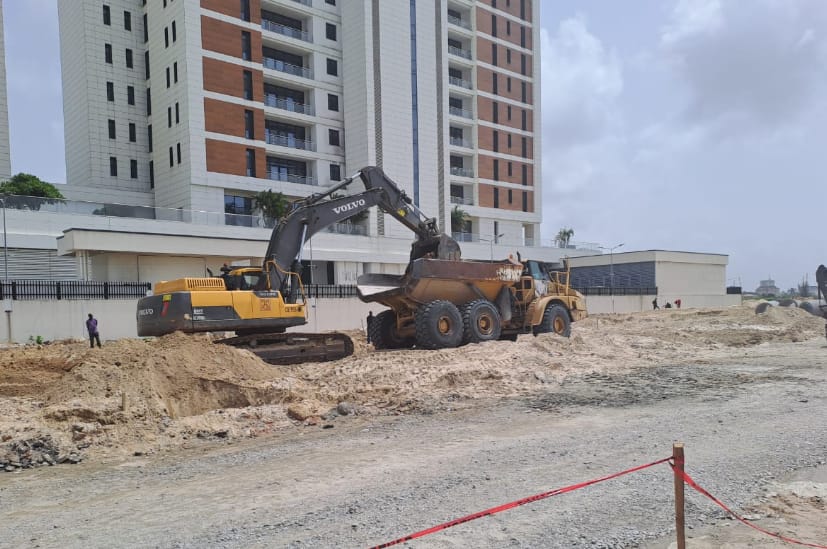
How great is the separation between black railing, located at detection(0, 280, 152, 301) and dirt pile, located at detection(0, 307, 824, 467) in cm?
1030

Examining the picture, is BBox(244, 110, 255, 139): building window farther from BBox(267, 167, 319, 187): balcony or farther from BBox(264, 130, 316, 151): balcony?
BBox(267, 167, 319, 187): balcony

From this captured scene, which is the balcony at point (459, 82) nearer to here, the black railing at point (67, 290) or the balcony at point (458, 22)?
the balcony at point (458, 22)

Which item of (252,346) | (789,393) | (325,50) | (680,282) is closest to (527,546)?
(789,393)

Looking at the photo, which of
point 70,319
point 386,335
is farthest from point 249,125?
point 386,335

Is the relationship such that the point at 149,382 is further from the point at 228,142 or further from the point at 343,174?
the point at 343,174

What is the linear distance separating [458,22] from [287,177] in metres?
28.1

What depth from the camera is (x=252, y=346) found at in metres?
14.9

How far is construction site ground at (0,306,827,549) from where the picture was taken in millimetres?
5180

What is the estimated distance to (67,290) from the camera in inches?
1051

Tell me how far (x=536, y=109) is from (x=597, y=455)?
7064cm

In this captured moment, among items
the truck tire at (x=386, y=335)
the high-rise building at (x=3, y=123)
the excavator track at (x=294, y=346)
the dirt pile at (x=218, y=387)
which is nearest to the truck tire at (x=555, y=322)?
the dirt pile at (x=218, y=387)

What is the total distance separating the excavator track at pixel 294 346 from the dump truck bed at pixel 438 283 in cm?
154

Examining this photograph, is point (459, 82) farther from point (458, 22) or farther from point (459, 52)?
point (458, 22)

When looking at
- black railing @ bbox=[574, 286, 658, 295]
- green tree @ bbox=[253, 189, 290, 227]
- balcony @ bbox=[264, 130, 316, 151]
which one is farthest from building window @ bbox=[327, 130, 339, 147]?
black railing @ bbox=[574, 286, 658, 295]
